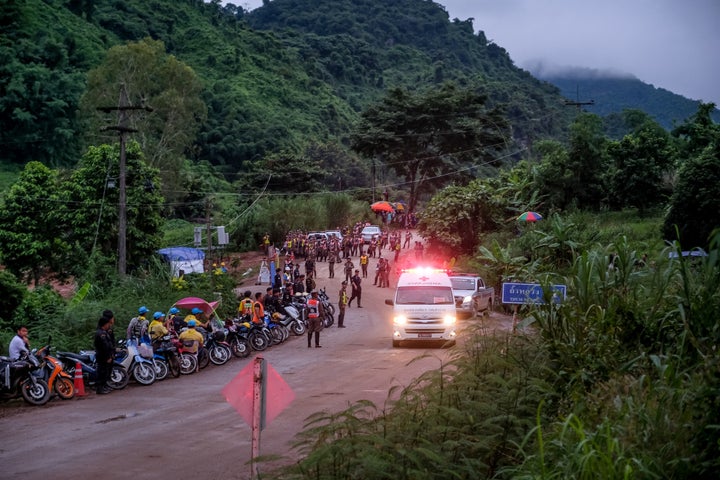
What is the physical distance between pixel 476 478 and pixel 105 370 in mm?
12349

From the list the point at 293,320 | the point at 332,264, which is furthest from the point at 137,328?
the point at 332,264

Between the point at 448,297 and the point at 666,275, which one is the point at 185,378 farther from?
the point at 666,275

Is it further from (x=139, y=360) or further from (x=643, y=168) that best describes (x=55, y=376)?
(x=643, y=168)

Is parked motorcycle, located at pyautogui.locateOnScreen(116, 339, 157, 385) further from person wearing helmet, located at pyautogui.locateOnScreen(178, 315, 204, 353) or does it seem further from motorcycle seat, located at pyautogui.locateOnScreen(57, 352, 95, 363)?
person wearing helmet, located at pyautogui.locateOnScreen(178, 315, 204, 353)

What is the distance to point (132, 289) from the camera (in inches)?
1163

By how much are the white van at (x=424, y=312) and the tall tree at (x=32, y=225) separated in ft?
78.0

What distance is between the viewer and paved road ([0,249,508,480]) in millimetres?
11242

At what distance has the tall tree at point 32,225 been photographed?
133ft

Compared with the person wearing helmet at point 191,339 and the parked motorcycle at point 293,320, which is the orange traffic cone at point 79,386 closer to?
the person wearing helmet at point 191,339

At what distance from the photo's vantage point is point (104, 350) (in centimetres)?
1767

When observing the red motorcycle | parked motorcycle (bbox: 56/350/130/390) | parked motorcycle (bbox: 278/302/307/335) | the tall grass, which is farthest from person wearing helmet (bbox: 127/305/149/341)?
the tall grass

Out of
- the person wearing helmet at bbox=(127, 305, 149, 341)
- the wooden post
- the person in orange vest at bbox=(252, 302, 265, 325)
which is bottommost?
the person in orange vest at bbox=(252, 302, 265, 325)

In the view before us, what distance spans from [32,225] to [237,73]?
61131 millimetres

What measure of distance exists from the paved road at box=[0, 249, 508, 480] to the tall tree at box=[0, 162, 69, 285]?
22.1 m
